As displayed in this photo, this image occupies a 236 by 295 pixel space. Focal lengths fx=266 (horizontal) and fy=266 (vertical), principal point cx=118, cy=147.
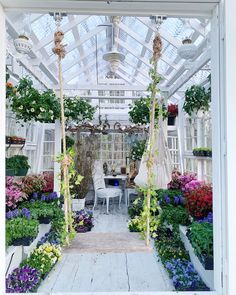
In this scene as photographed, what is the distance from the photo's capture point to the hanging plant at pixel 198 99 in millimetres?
3850

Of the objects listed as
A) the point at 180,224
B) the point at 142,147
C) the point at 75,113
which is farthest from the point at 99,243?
the point at 142,147

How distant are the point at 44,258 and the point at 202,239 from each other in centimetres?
158

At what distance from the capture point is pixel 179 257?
115 inches

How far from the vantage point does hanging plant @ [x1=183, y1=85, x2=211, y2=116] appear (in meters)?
3.85

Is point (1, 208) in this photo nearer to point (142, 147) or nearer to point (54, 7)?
point (54, 7)

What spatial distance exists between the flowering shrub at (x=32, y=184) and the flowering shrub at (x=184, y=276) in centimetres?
252

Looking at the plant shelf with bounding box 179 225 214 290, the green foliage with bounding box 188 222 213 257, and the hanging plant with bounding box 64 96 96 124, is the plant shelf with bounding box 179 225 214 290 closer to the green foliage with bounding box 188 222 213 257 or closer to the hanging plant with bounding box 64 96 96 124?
the green foliage with bounding box 188 222 213 257

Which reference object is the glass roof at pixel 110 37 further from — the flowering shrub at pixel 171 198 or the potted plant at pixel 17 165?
the flowering shrub at pixel 171 198

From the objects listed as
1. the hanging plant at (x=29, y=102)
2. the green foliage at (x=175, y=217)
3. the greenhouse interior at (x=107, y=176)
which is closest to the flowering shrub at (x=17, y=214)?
the greenhouse interior at (x=107, y=176)

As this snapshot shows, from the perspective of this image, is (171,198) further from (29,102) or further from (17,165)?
(29,102)

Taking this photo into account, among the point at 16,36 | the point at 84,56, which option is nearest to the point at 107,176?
the point at 84,56

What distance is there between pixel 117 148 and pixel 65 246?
5.13 meters

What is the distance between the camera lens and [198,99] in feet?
12.7

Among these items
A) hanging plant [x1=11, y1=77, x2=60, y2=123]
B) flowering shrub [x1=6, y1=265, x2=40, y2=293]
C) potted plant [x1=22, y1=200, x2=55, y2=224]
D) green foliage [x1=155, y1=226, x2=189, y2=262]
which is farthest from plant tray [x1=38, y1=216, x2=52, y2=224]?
green foliage [x1=155, y1=226, x2=189, y2=262]
